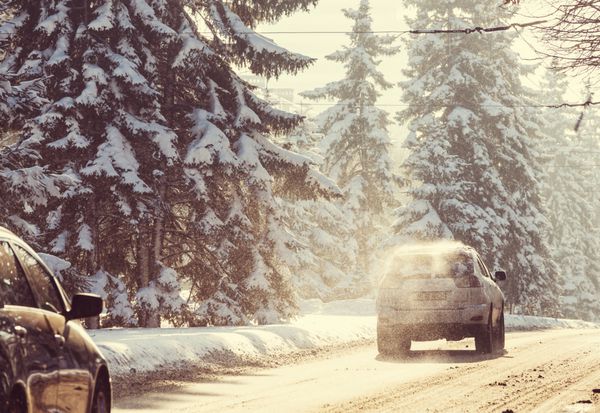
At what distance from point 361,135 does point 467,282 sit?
45364 mm

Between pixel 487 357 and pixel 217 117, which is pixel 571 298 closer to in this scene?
pixel 217 117

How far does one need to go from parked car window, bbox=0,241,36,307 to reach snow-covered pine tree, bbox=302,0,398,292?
55152 millimetres

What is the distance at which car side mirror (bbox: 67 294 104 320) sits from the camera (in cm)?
682

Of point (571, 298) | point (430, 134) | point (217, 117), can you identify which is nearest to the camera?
point (217, 117)

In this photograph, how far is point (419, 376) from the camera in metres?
14.5

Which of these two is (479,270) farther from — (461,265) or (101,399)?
(101,399)

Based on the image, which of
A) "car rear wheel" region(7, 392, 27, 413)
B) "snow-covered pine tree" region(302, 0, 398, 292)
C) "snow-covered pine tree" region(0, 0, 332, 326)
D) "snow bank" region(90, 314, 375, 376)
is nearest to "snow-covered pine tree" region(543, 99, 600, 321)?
"snow-covered pine tree" region(302, 0, 398, 292)

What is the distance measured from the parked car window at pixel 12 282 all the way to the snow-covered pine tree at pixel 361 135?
181ft

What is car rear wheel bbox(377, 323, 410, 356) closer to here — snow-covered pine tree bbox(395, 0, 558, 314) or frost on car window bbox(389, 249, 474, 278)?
frost on car window bbox(389, 249, 474, 278)

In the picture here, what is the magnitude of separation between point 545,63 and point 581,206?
218ft

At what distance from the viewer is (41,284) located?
6.82 meters

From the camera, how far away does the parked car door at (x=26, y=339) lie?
5.48 meters

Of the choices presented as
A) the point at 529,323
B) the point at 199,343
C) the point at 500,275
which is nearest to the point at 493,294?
the point at 500,275

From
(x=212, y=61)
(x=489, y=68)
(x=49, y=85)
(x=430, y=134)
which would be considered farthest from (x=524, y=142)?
(x=49, y=85)
